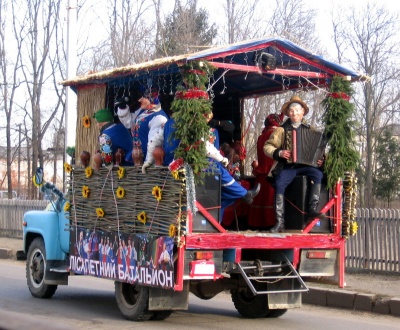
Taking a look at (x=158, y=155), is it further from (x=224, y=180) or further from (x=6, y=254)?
(x=6, y=254)

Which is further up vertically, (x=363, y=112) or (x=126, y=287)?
(x=363, y=112)

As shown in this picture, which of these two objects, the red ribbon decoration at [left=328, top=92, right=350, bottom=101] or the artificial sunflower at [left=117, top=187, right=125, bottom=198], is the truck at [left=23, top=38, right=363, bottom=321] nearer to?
the artificial sunflower at [left=117, top=187, right=125, bottom=198]

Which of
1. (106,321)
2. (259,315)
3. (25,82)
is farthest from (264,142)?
(25,82)

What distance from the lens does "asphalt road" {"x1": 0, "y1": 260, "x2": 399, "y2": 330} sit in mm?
8516

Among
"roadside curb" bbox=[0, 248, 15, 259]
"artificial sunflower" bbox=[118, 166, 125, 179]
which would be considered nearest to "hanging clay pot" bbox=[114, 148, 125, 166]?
"artificial sunflower" bbox=[118, 166, 125, 179]

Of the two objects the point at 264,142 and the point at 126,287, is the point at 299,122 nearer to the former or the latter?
the point at 264,142

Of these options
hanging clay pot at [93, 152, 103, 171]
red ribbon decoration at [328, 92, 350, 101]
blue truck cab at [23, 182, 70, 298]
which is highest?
red ribbon decoration at [328, 92, 350, 101]

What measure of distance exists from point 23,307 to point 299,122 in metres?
4.21

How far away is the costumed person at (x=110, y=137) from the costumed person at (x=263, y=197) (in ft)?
5.38

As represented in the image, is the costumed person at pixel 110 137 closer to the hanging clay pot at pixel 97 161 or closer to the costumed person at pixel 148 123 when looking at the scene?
the hanging clay pot at pixel 97 161

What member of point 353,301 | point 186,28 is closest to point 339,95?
point 353,301

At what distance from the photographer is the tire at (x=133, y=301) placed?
8242 mm

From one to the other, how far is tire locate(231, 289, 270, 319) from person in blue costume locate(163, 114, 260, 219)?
4.13ft

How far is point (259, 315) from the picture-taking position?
923 centimetres
